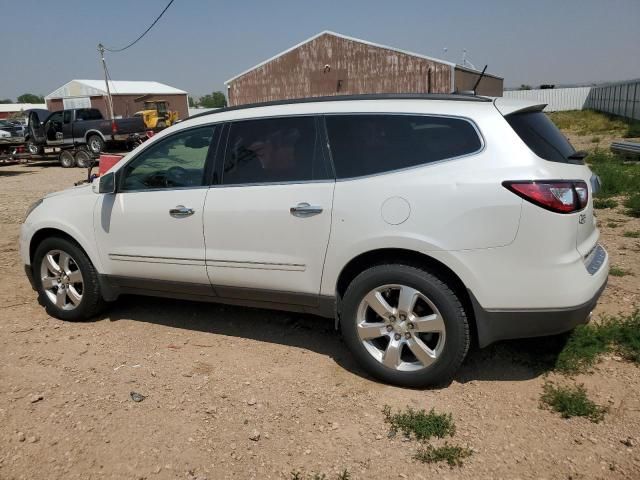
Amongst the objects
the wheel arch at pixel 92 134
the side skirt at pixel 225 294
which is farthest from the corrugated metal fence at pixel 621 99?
the side skirt at pixel 225 294

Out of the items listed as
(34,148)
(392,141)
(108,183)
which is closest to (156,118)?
(34,148)

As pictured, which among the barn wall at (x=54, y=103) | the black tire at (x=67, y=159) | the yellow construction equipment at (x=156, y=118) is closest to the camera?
the black tire at (x=67, y=159)

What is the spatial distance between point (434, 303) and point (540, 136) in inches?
47.0

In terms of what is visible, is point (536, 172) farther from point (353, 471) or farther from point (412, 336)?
point (353, 471)

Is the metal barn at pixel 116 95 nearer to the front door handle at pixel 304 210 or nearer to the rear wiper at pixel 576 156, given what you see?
the front door handle at pixel 304 210

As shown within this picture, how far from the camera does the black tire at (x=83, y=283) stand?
15.2 feet

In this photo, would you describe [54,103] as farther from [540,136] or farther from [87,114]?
[540,136]

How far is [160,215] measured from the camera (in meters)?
4.17

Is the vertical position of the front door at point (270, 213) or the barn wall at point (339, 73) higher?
the barn wall at point (339, 73)

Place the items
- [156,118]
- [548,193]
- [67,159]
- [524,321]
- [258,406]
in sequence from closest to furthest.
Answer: [548,193], [524,321], [258,406], [67,159], [156,118]

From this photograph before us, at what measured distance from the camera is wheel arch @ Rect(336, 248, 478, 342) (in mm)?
3268

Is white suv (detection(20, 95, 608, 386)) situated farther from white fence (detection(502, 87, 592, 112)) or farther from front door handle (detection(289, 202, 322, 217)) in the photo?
white fence (detection(502, 87, 592, 112))

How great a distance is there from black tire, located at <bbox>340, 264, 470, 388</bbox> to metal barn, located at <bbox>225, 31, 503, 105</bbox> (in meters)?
33.1

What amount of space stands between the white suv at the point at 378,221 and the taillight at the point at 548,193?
11mm
